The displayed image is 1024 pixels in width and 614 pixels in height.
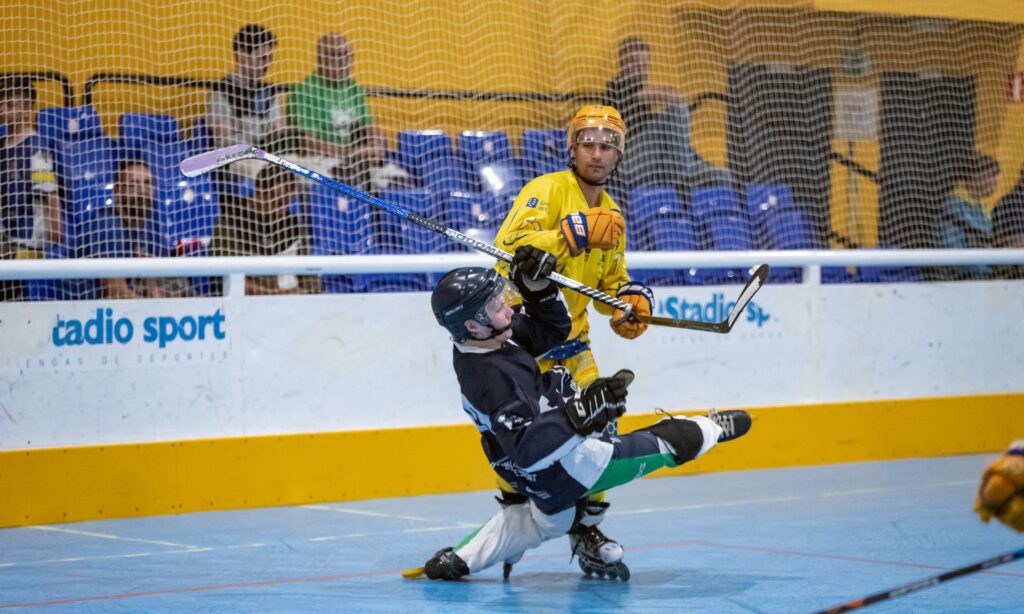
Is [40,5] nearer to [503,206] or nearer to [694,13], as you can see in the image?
[503,206]

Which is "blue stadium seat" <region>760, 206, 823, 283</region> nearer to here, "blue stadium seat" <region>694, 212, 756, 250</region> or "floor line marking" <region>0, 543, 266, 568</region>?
"blue stadium seat" <region>694, 212, 756, 250</region>

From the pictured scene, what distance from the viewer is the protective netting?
Result: 6.69 metres

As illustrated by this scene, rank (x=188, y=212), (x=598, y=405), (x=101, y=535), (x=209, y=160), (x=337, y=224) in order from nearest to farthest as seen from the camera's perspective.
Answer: (x=598, y=405) < (x=209, y=160) < (x=101, y=535) < (x=188, y=212) < (x=337, y=224)

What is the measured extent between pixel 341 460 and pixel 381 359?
591 millimetres

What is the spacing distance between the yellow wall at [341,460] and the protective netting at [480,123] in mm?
844

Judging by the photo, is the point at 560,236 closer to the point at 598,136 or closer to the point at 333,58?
the point at 598,136

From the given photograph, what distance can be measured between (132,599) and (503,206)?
3.81 m

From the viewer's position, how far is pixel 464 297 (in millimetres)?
4188

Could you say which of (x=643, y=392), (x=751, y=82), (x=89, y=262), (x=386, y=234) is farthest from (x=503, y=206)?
(x=89, y=262)

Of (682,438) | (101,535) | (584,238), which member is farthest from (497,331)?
(101,535)

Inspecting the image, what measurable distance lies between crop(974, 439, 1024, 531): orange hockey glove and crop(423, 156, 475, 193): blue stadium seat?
5194mm

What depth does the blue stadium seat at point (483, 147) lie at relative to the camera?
767 cm

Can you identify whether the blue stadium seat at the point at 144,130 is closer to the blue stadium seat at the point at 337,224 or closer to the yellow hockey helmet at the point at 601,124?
the blue stadium seat at the point at 337,224

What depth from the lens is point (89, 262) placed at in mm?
6062
